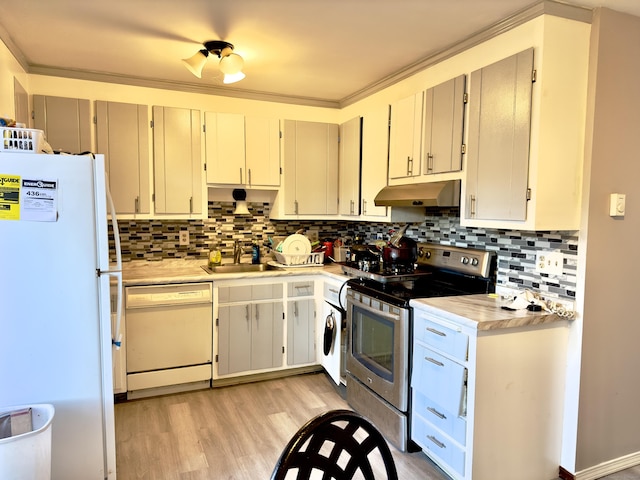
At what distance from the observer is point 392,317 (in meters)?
2.36

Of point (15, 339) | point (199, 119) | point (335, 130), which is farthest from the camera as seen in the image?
point (335, 130)

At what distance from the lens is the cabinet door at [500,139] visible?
2.04 metres

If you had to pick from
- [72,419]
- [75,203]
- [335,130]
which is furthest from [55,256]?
[335,130]

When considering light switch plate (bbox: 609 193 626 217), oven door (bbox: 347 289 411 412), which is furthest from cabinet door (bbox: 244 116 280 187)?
light switch plate (bbox: 609 193 626 217)

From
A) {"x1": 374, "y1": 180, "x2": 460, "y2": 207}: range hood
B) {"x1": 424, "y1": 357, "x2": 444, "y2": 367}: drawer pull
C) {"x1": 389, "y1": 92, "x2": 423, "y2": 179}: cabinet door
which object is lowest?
{"x1": 424, "y1": 357, "x2": 444, "y2": 367}: drawer pull

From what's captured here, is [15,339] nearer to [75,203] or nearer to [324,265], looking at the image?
[75,203]

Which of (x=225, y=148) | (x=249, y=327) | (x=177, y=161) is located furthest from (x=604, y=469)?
(x=177, y=161)

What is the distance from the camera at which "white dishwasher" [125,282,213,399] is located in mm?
2967

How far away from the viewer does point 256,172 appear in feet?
11.7

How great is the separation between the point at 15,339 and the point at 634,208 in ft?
9.76

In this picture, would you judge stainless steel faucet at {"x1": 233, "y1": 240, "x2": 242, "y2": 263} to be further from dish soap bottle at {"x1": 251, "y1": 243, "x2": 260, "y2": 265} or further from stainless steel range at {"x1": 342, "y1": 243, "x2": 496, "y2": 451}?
stainless steel range at {"x1": 342, "y1": 243, "x2": 496, "y2": 451}

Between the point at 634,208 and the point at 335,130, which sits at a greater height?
the point at 335,130

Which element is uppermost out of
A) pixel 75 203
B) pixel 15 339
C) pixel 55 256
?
pixel 75 203

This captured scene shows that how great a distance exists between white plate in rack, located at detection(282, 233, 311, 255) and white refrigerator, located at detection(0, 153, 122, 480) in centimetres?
178
